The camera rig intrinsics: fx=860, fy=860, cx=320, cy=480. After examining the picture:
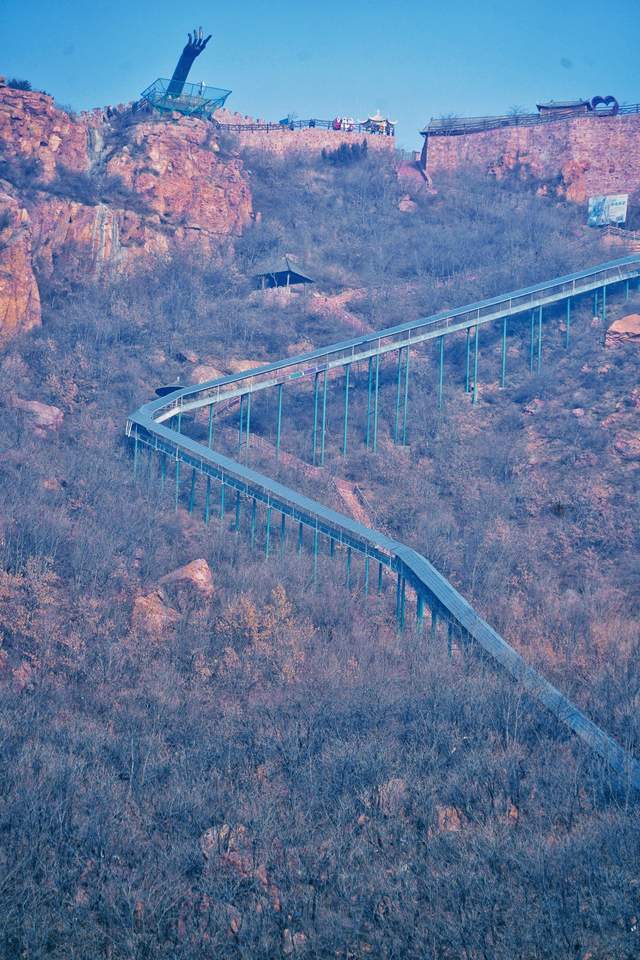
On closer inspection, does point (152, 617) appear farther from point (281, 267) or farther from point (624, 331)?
point (281, 267)

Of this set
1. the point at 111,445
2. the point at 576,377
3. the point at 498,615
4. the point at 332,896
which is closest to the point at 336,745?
the point at 332,896

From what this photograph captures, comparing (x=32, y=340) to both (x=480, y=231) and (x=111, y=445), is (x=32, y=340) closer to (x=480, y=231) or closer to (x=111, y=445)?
(x=111, y=445)

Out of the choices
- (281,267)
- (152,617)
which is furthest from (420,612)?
(281,267)

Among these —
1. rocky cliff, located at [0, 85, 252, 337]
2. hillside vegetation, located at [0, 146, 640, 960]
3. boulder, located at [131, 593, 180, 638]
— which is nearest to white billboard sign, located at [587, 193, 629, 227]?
hillside vegetation, located at [0, 146, 640, 960]

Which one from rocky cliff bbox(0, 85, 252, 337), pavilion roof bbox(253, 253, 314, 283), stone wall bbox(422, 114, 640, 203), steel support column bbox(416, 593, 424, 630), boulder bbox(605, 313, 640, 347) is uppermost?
stone wall bbox(422, 114, 640, 203)

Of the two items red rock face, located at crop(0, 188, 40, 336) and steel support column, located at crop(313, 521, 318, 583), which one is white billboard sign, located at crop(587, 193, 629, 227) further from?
steel support column, located at crop(313, 521, 318, 583)

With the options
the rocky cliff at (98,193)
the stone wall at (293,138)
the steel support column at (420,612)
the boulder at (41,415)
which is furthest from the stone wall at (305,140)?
the steel support column at (420,612)
